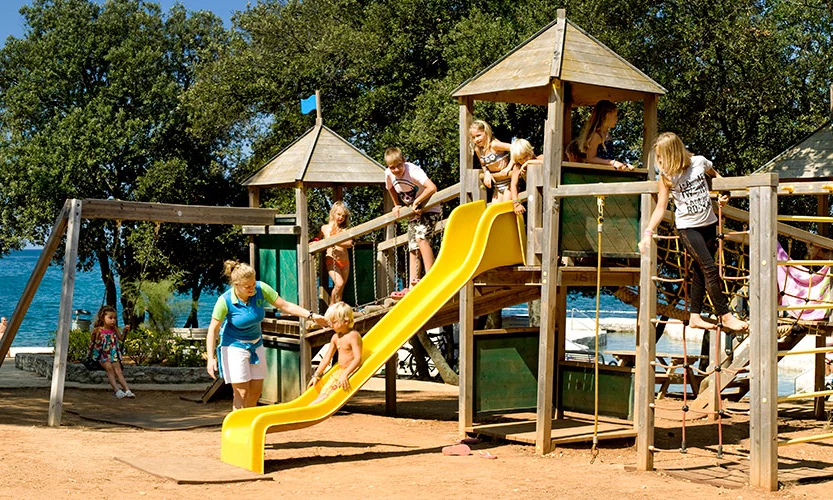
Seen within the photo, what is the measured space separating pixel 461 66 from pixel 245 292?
38.5 feet

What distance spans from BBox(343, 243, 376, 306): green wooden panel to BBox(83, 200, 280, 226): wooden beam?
47.5 inches

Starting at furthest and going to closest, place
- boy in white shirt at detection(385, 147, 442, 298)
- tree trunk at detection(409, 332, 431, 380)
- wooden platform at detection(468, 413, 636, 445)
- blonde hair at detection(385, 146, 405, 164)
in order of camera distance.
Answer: tree trunk at detection(409, 332, 431, 380) < blonde hair at detection(385, 146, 405, 164) < boy in white shirt at detection(385, 147, 442, 298) < wooden platform at detection(468, 413, 636, 445)

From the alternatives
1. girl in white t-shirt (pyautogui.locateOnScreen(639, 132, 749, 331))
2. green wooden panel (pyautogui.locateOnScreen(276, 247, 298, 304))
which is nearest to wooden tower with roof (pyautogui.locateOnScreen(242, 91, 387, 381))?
green wooden panel (pyautogui.locateOnScreen(276, 247, 298, 304))

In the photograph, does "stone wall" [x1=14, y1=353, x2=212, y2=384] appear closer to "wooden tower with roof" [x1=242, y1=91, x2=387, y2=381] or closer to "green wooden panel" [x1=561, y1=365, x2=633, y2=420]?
"wooden tower with roof" [x1=242, y1=91, x2=387, y2=381]

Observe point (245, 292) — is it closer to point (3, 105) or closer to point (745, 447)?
point (745, 447)

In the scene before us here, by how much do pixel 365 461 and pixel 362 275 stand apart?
14.9ft

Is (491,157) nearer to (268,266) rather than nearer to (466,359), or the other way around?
(466,359)

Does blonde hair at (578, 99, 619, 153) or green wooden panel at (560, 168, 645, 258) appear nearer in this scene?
green wooden panel at (560, 168, 645, 258)

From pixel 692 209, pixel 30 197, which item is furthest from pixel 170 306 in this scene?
pixel 692 209

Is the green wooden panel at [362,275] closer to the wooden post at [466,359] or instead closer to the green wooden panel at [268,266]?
the green wooden panel at [268,266]

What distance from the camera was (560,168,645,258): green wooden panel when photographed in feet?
34.4

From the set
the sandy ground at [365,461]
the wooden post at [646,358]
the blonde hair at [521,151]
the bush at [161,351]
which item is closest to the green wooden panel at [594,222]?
the blonde hair at [521,151]

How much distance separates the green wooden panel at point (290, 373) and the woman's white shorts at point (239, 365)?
3655 mm

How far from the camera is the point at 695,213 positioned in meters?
8.81
